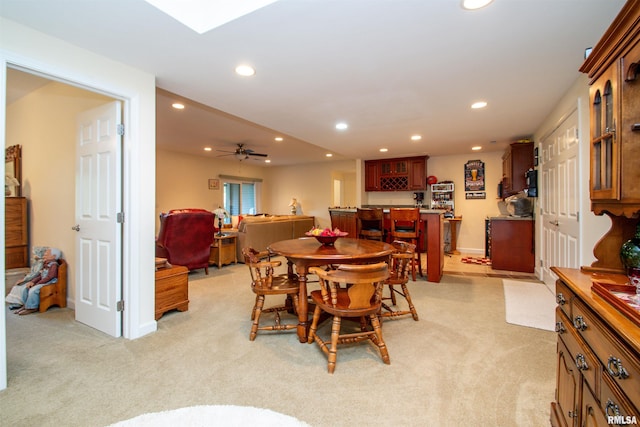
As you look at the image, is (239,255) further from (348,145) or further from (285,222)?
(348,145)

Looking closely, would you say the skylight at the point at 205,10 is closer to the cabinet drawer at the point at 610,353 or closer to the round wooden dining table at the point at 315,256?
the round wooden dining table at the point at 315,256

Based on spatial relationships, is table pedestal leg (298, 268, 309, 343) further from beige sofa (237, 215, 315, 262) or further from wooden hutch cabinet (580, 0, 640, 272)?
beige sofa (237, 215, 315, 262)

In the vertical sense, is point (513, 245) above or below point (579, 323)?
below

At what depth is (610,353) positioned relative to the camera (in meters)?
0.85

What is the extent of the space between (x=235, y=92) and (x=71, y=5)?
135 centimetres

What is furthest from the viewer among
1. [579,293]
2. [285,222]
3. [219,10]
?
[285,222]

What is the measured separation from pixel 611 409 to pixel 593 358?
0.17 metres

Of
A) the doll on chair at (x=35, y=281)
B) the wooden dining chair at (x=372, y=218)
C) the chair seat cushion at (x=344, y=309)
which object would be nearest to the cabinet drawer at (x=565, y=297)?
the chair seat cushion at (x=344, y=309)

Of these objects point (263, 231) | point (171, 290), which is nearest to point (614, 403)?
point (171, 290)

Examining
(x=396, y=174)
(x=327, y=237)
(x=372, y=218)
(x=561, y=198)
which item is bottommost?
(x=327, y=237)

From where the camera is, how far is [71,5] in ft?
5.33

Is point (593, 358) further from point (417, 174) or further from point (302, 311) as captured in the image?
point (417, 174)

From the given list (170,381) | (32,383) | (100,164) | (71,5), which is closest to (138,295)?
(32,383)

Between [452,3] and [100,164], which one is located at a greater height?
[452,3]
